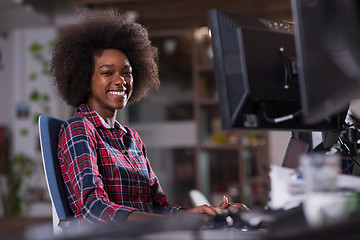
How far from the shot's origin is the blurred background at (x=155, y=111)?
5301 millimetres

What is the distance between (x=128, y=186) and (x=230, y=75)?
0.61 meters

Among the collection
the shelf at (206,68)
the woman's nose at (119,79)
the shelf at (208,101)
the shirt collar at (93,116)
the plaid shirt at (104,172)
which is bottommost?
the plaid shirt at (104,172)

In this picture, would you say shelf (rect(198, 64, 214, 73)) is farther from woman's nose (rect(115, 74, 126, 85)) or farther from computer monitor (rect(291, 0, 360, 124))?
computer monitor (rect(291, 0, 360, 124))

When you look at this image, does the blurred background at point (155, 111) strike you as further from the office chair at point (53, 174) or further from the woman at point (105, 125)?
the office chair at point (53, 174)

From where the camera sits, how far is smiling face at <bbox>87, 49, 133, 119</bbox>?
1.61m

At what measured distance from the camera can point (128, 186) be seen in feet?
4.79

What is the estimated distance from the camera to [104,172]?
1399mm

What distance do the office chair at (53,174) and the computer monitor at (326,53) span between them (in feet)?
2.52

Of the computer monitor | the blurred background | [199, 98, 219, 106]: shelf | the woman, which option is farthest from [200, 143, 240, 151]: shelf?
the computer monitor

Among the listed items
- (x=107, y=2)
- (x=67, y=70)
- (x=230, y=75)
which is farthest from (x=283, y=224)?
(x=107, y=2)

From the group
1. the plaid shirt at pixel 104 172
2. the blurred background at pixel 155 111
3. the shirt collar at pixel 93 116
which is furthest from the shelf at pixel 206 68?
the shirt collar at pixel 93 116

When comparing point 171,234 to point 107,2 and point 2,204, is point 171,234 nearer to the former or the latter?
point 107,2

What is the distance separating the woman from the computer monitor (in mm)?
357

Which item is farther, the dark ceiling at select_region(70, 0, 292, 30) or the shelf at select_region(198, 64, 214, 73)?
the shelf at select_region(198, 64, 214, 73)
